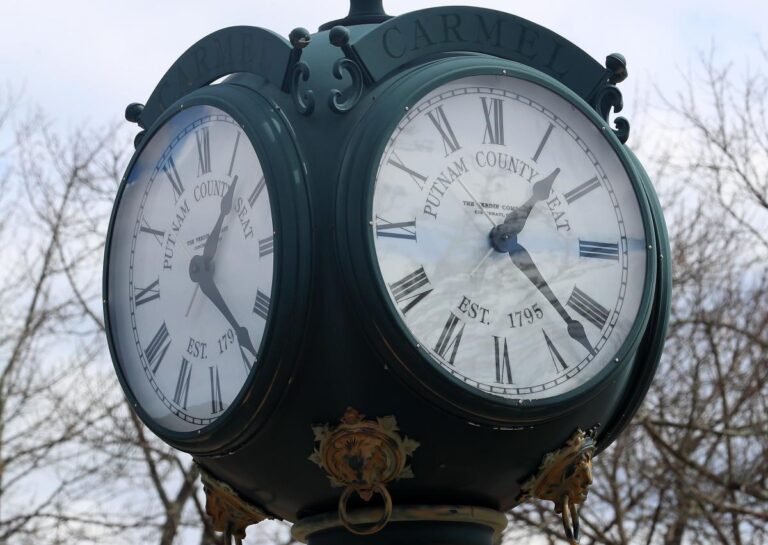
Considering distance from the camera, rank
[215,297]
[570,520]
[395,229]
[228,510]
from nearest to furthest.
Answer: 1. [395,229]
2. [215,297]
3. [570,520]
4. [228,510]

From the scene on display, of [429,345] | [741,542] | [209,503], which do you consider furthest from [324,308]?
[741,542]

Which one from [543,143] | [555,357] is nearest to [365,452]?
[555,357]

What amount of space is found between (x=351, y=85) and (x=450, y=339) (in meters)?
0.63

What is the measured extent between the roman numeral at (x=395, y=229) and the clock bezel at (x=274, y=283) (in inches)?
6.0

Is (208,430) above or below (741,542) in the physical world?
below

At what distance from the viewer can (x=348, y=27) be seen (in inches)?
154

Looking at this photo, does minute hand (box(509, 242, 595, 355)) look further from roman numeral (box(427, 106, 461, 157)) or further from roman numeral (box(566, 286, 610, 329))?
roman numeral (box(427, 106, 461, 157))

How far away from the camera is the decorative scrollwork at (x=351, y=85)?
348cm

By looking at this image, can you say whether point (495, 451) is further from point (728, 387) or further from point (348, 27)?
point (728, 387)

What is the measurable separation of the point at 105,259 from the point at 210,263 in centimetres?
45

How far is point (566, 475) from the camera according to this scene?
357cm

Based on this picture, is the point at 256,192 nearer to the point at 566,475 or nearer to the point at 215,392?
the point at 215,392

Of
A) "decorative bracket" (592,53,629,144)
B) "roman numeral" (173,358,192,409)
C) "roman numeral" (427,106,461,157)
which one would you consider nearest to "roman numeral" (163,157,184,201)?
"roman numeral" (173,358,192,409)

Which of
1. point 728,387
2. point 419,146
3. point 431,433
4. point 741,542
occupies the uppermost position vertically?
point 728,387
